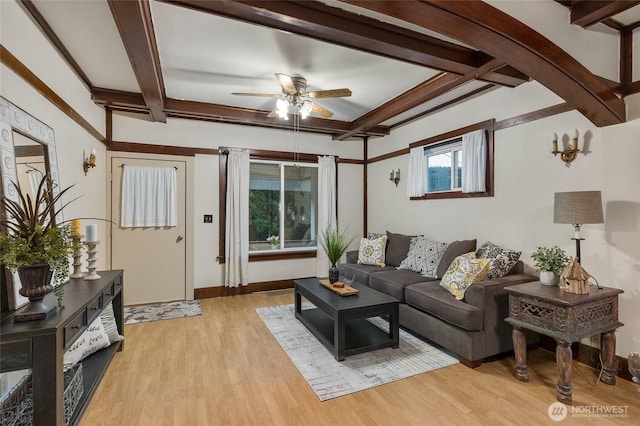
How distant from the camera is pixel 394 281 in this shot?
360cm

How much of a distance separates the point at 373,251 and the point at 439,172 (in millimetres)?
1467

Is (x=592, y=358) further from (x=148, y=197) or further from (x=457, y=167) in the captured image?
(x=148, y=197)

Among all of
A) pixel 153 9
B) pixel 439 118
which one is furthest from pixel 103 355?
pixel 439 118

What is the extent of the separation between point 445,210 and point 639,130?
202cm

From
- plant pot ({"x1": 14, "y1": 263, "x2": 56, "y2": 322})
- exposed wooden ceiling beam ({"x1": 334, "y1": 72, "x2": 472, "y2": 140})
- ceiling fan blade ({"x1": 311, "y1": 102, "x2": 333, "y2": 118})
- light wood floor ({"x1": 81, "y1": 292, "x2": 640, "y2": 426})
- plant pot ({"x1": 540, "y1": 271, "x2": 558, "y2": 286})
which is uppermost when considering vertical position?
exposed wooden ceiling beam ({"x1": 334, "y1": 72, "x2": 472, "y2": 140})

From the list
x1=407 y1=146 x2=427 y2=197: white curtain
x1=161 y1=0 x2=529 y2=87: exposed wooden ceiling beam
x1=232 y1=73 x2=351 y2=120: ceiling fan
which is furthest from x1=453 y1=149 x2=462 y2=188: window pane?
x1=232 y1=73 x2=351 y2=120: ceiling fan

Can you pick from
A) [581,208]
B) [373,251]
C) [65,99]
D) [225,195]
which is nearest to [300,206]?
[225,195]

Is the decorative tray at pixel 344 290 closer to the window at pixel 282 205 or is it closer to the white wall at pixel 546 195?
the white wall at pixel 546 195

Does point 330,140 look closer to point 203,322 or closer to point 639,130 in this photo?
point 203,322

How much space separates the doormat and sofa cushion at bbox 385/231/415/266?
2.73 meters

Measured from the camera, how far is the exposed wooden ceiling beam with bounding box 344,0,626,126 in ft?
5.32

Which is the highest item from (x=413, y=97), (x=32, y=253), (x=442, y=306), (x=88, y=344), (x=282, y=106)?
(x=413, y=97)

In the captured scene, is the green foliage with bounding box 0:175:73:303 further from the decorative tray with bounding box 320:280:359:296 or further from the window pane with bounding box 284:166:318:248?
the window pane with bounding box 284:166:318:248

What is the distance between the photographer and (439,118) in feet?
14.0
